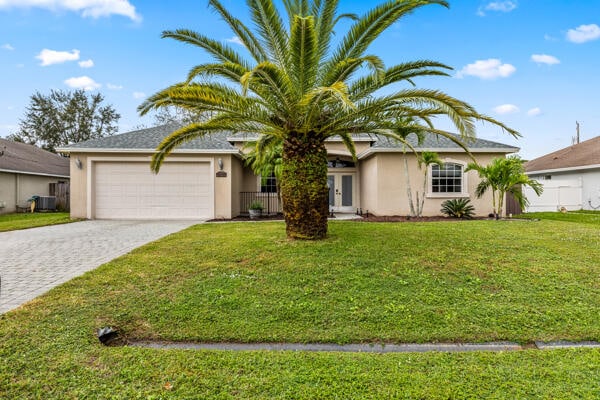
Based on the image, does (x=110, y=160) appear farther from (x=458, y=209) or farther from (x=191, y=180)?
(x=458, y=209)

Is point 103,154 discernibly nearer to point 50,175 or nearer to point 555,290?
point 50,175

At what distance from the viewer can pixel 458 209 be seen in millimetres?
12484

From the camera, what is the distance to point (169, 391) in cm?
242

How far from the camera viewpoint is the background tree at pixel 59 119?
104ft

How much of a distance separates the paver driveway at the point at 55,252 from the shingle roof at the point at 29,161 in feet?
33.5

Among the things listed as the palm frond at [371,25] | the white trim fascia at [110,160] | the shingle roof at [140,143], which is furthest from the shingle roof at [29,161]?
the palm frond at [371,25]

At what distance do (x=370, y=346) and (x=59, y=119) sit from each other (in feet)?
133

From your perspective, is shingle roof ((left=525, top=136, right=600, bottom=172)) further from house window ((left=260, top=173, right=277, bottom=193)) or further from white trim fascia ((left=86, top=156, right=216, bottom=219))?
white trim fascia ((left=86, top=156, right=216, bottom=219))

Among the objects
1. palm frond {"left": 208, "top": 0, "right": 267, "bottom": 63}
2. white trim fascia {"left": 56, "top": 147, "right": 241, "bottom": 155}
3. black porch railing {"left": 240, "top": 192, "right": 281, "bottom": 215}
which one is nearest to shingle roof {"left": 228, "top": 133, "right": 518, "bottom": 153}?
white trim fascia {"left": 56, "top": 147, "right": 241, "bottom": 155}

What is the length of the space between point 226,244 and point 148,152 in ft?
26.7

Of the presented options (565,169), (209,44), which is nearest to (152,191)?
(209,44)

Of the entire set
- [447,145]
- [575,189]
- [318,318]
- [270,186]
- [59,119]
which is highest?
[59,119]

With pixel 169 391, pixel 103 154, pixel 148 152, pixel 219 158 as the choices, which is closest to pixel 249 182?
pixel 219 158

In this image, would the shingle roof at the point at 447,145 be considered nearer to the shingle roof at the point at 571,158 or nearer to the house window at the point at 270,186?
the house window at the point at 270,186
